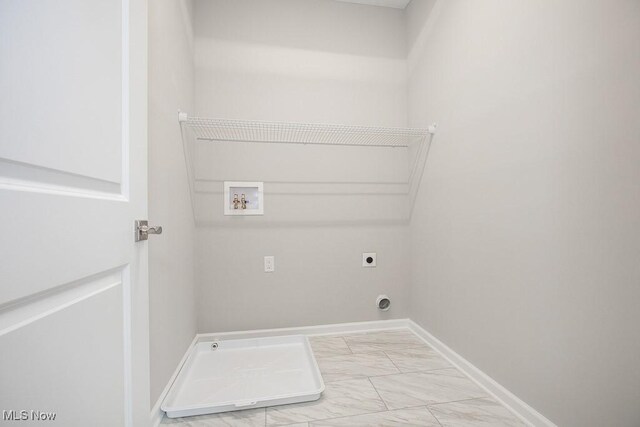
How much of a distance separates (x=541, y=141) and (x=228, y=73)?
1.94 metres

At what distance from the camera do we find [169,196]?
129cm

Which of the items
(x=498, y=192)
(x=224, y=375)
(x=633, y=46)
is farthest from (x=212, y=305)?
(x=633, y=46)

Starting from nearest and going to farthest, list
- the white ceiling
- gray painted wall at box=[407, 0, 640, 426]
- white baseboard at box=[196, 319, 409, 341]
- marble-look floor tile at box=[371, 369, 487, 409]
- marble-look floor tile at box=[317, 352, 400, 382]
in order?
gray painted wall at box=[407, 0, 640, 426] < marble-look floor tile at box=[371, 369, 487, 409] < marble-look floor tile at box=[317, 352, 400, 382] < white baseboard at box=[196, 319, 409, 341] < the white ceiling

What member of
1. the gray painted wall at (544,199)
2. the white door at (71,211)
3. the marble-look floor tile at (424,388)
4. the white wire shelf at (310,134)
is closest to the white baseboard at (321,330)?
the gray painted wall at (544,199)

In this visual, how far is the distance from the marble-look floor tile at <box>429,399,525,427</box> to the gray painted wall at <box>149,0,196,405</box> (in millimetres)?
1306

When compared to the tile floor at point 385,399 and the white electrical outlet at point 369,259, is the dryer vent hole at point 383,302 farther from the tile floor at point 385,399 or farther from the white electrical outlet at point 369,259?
the tile floor at point 385,399

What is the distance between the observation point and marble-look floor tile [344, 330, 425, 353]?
1732 millimetres

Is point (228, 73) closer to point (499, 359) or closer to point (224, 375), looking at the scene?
point (224, 375)

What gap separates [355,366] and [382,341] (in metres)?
0.39

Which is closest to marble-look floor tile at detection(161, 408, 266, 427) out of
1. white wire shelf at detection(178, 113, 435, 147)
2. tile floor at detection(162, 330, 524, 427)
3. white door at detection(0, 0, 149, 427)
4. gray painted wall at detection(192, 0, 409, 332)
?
tile floor at detection(162, 330, 524, 427)

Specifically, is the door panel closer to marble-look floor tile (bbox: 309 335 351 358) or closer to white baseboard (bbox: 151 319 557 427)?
white baseboard (bbox: 151 319 557 427)

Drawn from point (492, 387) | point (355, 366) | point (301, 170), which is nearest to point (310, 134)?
point (301, 170)

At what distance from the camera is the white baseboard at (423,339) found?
43.4 inches

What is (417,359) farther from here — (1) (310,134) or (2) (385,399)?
(1) (310,134)
